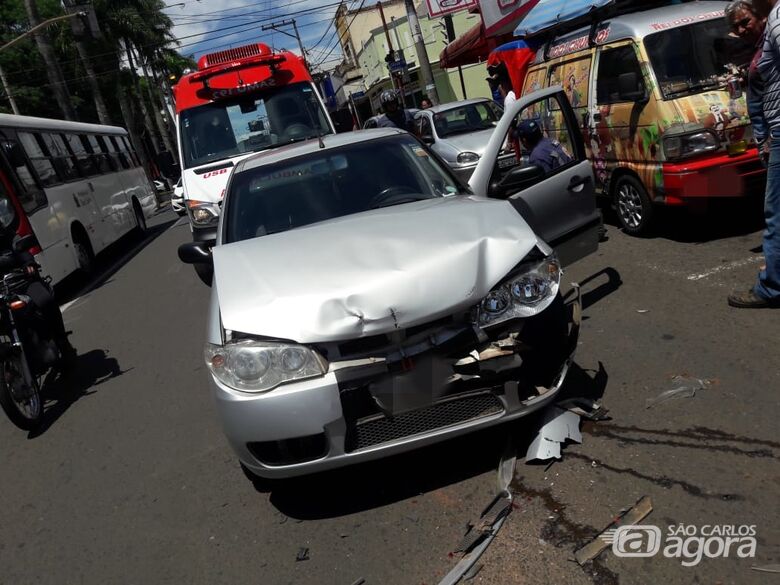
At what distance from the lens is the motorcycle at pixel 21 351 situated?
4805mm

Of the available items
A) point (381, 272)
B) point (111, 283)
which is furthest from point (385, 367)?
point (111, 283)

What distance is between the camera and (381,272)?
296 centimetres

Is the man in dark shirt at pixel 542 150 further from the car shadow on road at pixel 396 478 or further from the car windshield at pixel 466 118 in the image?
the car windshield at pixel 466 118

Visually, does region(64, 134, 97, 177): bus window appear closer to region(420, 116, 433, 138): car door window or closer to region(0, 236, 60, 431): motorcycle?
region(420, 116, 433, 138): car door window

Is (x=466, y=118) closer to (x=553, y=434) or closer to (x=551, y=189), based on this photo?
(x=551, y=189)

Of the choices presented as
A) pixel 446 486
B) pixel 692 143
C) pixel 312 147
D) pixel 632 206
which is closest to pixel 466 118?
pixel 632 206

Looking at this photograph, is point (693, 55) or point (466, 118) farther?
point (466, 118)

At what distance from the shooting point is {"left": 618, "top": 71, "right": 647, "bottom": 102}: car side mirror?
6066 mm

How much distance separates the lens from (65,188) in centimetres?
1107

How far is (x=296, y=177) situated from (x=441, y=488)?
227 cm

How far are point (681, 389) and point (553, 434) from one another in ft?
2.87

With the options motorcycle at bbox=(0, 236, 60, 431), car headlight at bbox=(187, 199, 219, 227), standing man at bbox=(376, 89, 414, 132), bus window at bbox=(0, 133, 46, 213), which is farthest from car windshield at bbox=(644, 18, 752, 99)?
bus window at bbox=(0, 133, 46, 213)

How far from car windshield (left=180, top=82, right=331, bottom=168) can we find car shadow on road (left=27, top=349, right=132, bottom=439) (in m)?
3.07

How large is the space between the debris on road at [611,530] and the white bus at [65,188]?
816 cm
